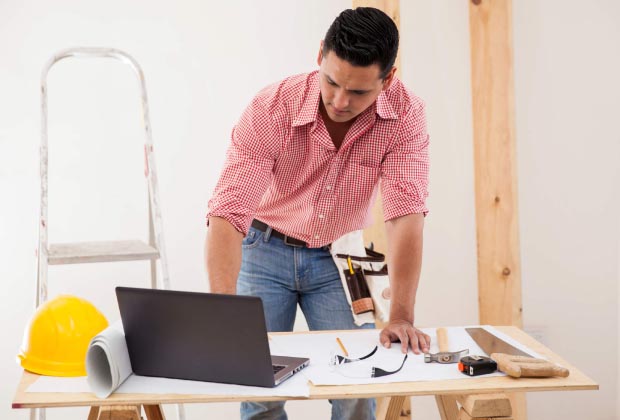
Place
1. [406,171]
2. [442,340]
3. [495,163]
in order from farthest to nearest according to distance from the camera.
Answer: [495,163] → [406,171] → [442,340]

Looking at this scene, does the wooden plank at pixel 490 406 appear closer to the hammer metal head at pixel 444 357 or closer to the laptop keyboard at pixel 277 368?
the hammer metal head at pixel 444 357

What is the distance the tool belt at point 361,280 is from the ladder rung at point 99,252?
2.03 ft

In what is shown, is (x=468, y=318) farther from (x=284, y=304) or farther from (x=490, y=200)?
(x=284, y=304)

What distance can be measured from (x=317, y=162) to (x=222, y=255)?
1.36ft

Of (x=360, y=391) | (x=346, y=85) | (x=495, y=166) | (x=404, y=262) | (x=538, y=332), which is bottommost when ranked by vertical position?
(x=538, y=332)

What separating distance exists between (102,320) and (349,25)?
3.01ft

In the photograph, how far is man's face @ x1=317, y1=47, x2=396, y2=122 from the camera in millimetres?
1795

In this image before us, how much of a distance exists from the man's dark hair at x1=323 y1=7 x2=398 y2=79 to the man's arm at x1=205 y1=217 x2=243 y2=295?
1.67 feet

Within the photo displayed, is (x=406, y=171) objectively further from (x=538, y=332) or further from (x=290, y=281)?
(x=538, y=332)

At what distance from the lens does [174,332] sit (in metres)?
1.52

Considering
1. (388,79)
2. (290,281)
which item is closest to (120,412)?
(290,281)

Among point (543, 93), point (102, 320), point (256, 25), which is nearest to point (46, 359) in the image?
point (102, 320)

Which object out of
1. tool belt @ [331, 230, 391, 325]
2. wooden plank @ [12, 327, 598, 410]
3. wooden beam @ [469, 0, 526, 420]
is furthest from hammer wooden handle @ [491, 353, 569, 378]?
wooden beam @ [469, 0, 526, 420]

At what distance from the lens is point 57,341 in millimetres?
1598
